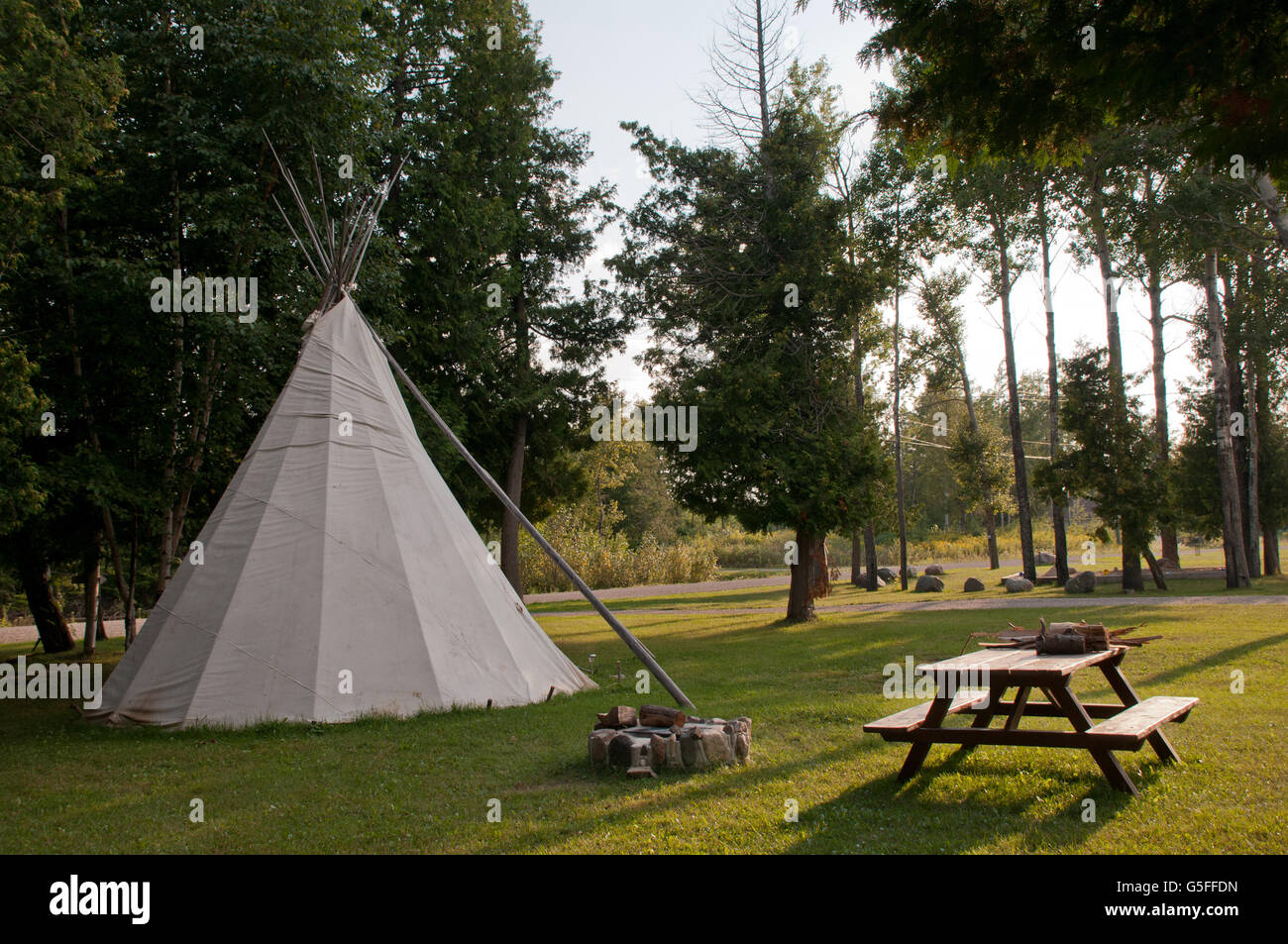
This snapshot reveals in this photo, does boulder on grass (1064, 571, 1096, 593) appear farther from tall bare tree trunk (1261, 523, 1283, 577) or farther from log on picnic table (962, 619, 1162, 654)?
log on picnic table (962, 619, 1162, 654)

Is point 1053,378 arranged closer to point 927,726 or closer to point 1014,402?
point 1014,402

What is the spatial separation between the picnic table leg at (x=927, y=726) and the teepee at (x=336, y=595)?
276 cm

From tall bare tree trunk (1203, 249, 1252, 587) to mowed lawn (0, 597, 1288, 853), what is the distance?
13.2 m

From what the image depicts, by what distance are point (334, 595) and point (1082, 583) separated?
66.2 feet

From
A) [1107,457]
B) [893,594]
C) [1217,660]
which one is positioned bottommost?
[893,594]

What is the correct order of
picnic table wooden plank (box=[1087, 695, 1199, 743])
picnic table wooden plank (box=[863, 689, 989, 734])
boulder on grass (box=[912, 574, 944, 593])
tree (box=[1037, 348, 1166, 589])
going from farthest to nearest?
boulder on grass (box=[912, 574, 944, 593]) < tree (box=[1037, 348, 1166, 589]) < picnic table wooden plank (box=[863, 689, 989, 734]) < picnic table wooden plank (box=[1087, 695, 1199, 743])

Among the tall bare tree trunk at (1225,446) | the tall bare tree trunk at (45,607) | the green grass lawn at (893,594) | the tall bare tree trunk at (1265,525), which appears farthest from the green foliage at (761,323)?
the tall bare tree trunk at (1265,525)

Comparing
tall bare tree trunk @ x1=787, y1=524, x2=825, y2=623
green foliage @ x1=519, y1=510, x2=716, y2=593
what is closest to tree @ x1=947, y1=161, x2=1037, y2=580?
tall bare tree trunk @ x1=787, y1=524, x2=825, y2=623

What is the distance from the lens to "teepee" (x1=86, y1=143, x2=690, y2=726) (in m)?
9.17

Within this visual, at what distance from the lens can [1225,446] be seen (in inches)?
869

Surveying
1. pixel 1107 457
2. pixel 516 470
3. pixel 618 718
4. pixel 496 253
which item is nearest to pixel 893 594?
pixel 1107 457

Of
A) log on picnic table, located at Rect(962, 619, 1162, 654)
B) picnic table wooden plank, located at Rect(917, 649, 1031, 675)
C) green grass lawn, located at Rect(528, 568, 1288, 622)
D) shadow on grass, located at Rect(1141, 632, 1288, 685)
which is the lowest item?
green grass lawn, located at Rect(528, 568, 1288, 622)

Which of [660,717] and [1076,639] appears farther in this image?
[660,717]

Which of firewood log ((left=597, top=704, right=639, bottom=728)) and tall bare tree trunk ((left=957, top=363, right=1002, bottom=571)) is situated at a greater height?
tall bare tree trunk ((left=957, top=363, right=1002, bottom=571))
